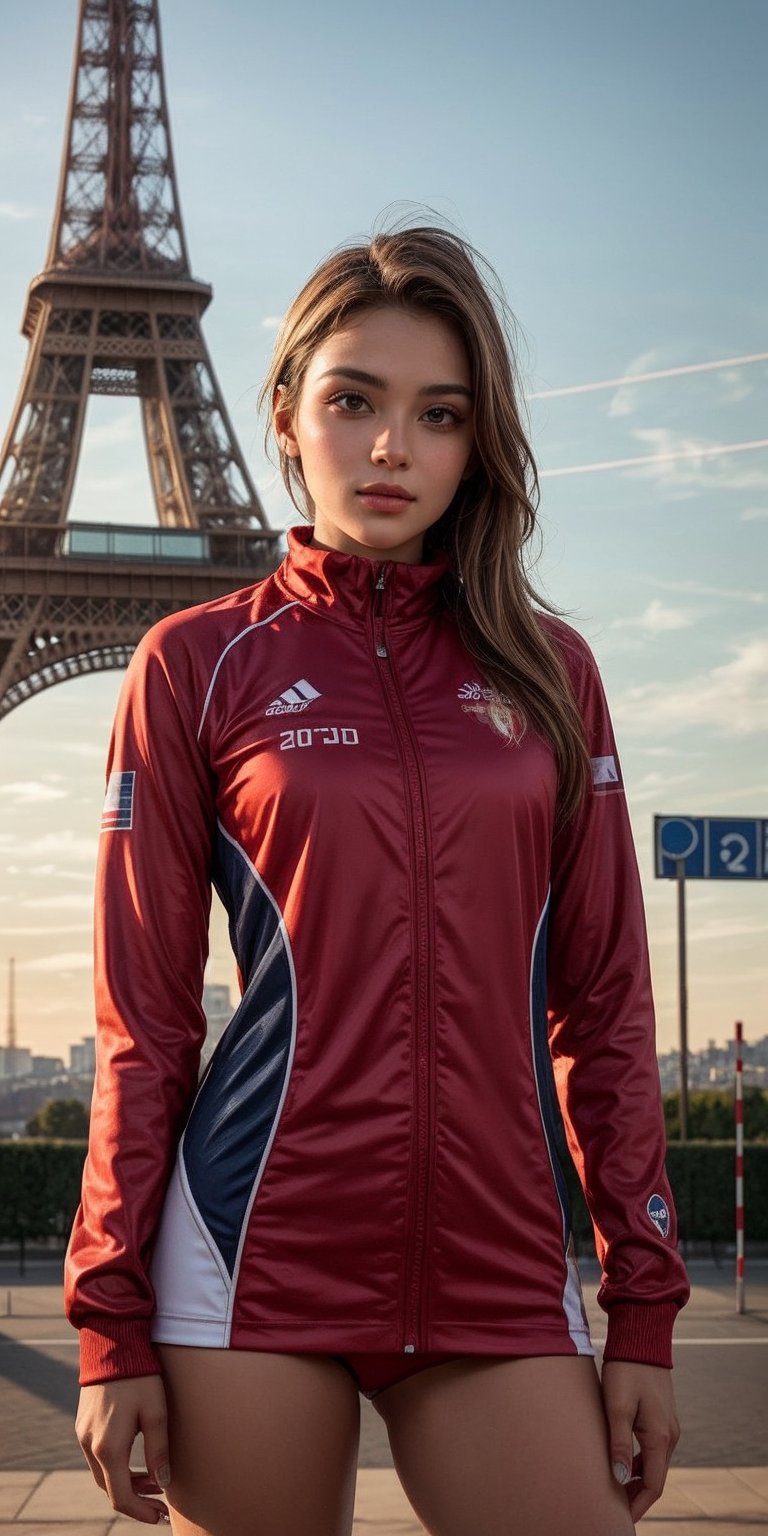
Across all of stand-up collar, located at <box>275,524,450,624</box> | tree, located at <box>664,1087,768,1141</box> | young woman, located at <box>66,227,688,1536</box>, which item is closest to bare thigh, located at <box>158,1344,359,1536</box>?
young woman, located at <box>66,227,688,1536</box>

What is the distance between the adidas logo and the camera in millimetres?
2184

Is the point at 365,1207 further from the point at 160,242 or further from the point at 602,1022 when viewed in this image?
the point at 160,242

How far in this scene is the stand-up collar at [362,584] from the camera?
89.9 inches

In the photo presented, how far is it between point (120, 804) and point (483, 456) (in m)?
0.61

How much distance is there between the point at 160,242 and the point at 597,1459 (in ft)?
120

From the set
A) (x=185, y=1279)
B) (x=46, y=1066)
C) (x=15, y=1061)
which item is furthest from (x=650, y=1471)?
(x=15, y=1061)

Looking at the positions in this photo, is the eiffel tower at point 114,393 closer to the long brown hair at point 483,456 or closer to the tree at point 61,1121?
the tree at point 61,1121

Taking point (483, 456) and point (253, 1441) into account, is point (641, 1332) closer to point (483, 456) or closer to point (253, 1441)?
point (253, 1441)

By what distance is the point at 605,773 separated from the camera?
2.36 m

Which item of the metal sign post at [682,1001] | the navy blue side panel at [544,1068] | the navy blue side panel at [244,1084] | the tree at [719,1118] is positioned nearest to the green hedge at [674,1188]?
the metal sign post at [682,1001]

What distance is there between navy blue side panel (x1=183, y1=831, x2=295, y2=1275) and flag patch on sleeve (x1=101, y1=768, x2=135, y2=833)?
5.3 inches

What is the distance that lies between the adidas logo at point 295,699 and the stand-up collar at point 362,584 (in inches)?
5.1

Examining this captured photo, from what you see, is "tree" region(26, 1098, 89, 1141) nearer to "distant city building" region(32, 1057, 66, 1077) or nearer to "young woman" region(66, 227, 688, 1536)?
"young woman" region(66, 227, 688, 1536)

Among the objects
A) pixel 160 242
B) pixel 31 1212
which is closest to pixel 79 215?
pixel 160 242
